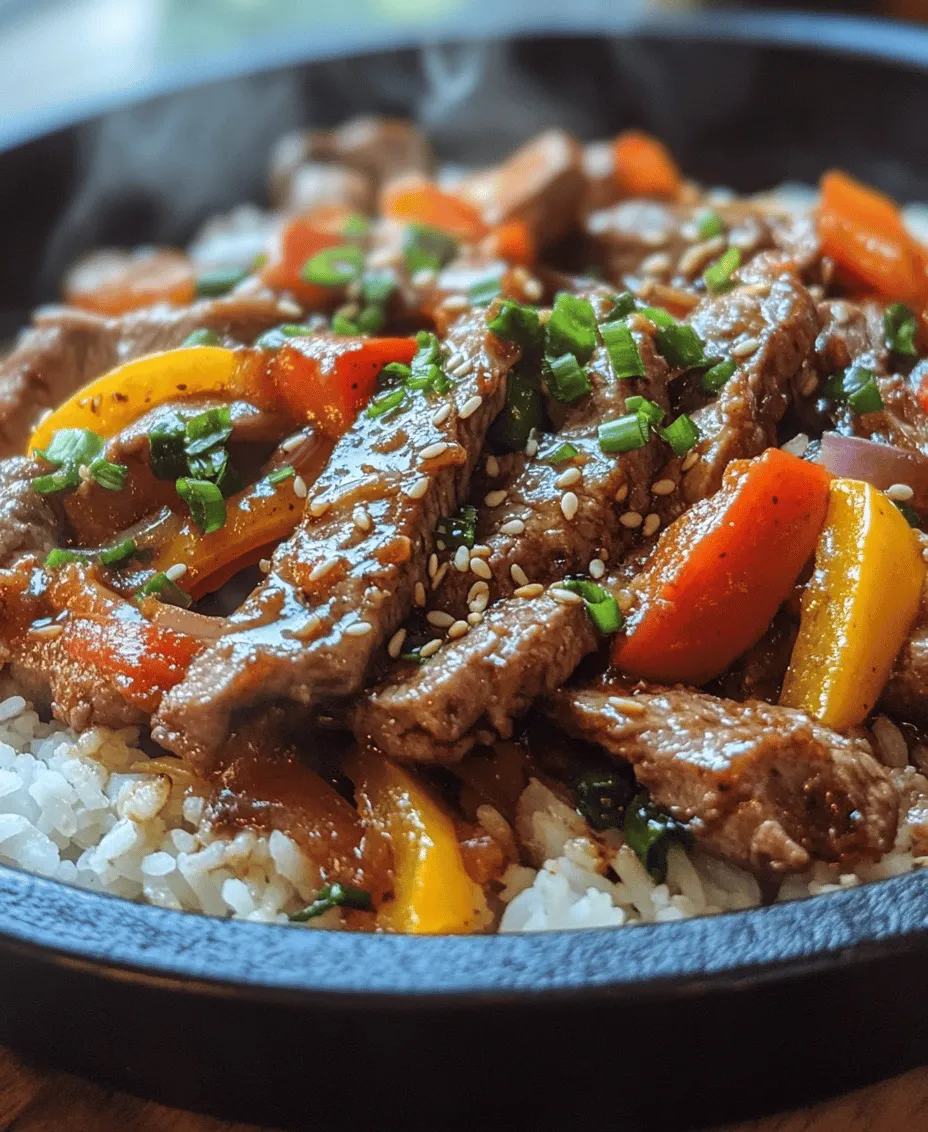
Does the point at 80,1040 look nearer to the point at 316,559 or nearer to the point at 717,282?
the point at 316,559

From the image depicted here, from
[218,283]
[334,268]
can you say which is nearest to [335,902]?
[334,268]

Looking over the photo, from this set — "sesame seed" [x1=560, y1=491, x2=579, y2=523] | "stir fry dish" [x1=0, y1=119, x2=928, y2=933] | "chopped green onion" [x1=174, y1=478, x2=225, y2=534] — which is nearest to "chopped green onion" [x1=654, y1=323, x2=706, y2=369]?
"stir fry dish" [x1=0, y1=119, x2=928, y2=933]

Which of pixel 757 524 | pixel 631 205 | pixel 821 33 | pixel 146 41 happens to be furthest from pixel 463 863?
pixel 146 41

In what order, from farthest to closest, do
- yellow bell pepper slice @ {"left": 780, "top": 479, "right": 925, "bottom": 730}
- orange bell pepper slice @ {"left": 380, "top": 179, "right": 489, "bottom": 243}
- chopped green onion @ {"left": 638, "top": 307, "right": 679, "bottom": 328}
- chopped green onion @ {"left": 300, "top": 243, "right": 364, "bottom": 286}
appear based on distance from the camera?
orange bell pepper slice @ {"left": 380, "top": 179, "right": 489, "bottom": 243} < chopped green onion @ {"left": 300, "top": 243, "right": 364, "bottom": 286} < chopped green onion @ {"left": 638, "top": 307, "right": 679, "bottom": 328} < yellow bell pepper slice @ {"left": 780, "top": 479, "right": 925, "bottom": 730}

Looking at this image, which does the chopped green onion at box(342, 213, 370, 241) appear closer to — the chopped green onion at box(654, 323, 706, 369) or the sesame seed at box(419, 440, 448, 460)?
the chopped green onion at box(654, 323, 706, 369)

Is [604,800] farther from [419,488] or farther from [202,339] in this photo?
[202,339]

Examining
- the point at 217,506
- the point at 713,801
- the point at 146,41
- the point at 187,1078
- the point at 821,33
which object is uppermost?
the point at 146,41
